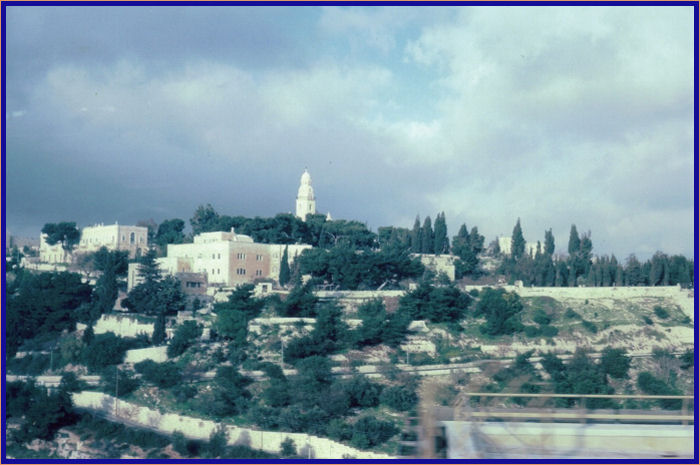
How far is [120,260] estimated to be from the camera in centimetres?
2889

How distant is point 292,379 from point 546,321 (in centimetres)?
866

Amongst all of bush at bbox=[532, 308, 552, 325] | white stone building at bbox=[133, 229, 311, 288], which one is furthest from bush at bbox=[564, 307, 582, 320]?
white stone building at bbox=[133, 229, 311, 288]

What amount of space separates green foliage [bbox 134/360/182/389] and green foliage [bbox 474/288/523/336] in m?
8.94

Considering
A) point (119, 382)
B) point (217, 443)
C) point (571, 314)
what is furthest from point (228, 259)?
point (217, 443)

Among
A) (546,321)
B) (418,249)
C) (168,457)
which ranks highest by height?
(418,249)

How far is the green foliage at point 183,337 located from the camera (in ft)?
70.0

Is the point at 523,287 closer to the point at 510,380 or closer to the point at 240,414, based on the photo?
the point at 510,380

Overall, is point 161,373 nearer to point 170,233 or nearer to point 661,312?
point 661,312

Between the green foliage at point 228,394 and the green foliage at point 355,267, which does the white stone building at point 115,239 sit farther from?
the green foliage at point 228,394

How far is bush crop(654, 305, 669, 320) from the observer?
81.9 ft

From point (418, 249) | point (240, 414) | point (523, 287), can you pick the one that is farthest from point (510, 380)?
point (418, 249)

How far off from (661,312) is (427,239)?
10159mm

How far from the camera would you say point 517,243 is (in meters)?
32.9

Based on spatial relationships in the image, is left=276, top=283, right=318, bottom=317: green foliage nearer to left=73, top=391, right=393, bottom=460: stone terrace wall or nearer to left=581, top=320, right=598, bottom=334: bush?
left=73, top=391, right=393, bottom=460: stone terrace wall
